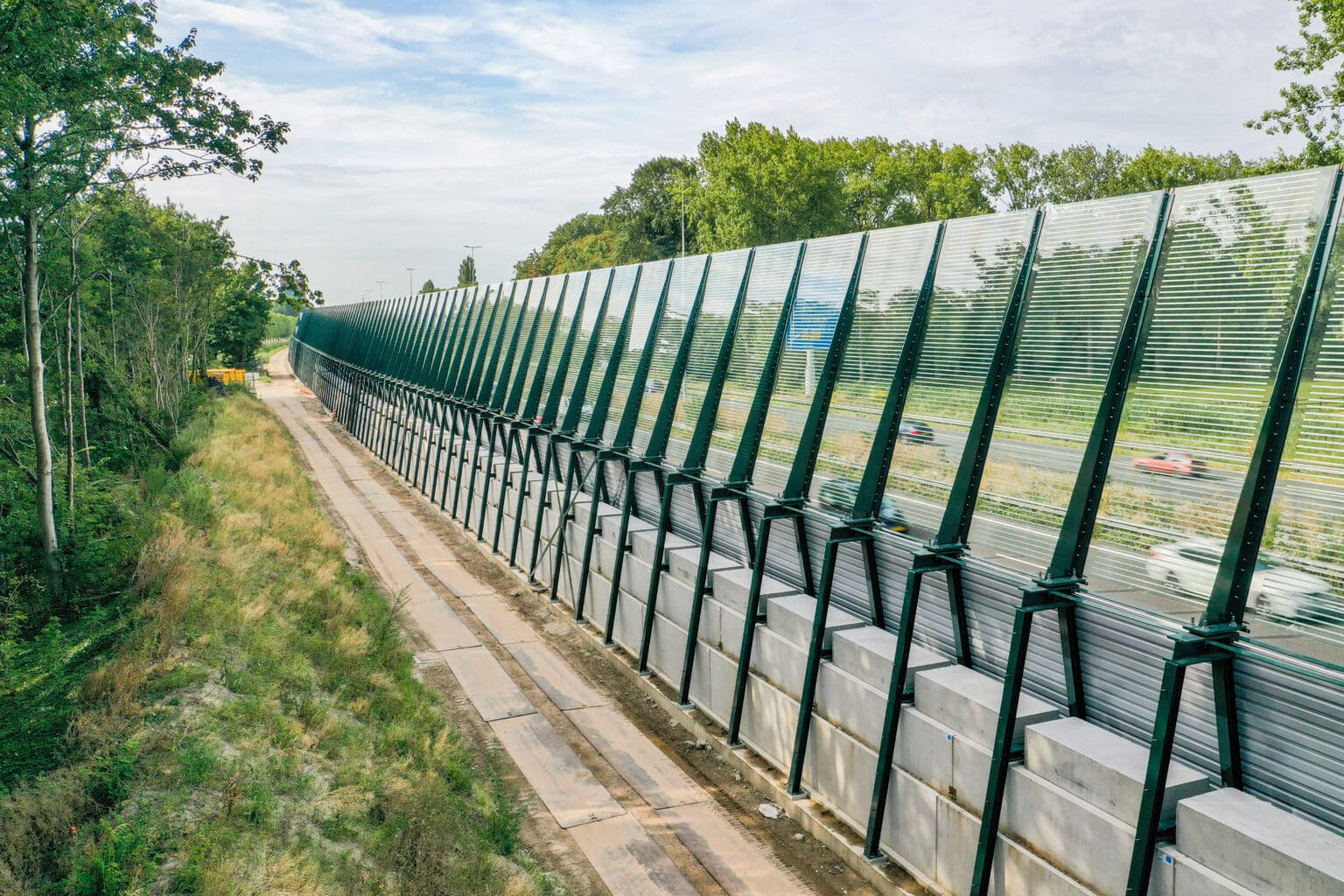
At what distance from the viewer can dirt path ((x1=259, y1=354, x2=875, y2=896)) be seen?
877 cm

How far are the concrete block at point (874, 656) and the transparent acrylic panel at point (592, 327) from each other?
8554 millimetres

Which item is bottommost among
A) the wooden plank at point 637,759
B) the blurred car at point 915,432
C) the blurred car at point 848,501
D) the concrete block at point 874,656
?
the wooden plank at point 637,759

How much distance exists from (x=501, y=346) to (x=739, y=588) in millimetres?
13559

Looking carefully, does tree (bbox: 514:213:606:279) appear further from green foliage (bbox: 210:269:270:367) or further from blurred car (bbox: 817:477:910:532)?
blurred car (bbox: 817:477:910:532)

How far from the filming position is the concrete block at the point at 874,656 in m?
8.37

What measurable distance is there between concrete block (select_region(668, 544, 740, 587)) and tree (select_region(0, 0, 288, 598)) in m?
9.05

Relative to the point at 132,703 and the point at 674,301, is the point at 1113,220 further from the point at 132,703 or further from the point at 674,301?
the point at 132,703

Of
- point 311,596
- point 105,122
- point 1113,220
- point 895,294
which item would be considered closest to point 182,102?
point 105,122

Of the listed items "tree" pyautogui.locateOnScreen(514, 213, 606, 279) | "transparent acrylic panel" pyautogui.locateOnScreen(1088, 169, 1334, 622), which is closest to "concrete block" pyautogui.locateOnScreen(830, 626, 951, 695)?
"transparent acrylic panel" pyautogui.locateOnScreen(1088, 169, 1334, 622)

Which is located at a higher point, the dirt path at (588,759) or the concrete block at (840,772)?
the concrete block at (840,772)

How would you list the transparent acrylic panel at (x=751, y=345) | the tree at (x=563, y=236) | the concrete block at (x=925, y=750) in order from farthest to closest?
the tree at (x=563, y=236), the transparent acrylic panel at (x=751, y=345), the concrete block at (x=925, y=750)

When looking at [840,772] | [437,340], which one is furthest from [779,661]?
[437,340]

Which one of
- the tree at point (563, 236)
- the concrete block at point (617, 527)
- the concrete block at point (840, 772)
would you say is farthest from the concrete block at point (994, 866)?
the tree at point (563, 236)

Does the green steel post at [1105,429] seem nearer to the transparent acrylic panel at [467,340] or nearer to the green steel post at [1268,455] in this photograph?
the green steel post at [1268,455]
